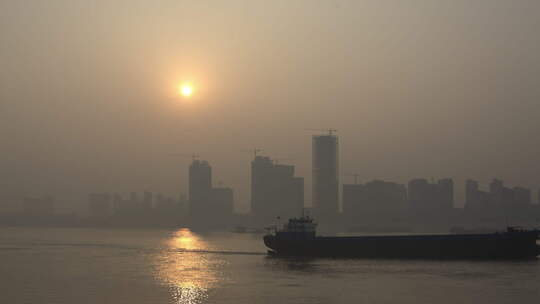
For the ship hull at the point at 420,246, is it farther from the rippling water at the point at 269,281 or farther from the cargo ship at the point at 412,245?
the rippling water at the point at 269,281

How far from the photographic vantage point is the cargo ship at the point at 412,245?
75.6m

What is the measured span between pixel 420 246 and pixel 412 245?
0.95 meters

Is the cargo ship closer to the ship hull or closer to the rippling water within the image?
the ship hull

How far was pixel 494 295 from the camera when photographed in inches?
1895

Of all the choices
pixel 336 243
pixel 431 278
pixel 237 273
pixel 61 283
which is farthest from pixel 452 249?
pixel 61 283

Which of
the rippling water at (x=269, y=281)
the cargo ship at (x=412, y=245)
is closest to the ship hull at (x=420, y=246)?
the cargo ship at (x=412, y=245)

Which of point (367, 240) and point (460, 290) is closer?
point (460, 290)

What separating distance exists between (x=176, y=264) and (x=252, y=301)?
32.8m

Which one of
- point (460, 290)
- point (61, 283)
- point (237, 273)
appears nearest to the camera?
point (460, 290)

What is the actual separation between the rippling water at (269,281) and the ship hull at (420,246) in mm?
3362

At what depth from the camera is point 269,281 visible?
5744cm

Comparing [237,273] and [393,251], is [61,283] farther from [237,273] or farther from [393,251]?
[393,251]

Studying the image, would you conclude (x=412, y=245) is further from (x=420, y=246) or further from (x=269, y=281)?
(x=269, y=281)

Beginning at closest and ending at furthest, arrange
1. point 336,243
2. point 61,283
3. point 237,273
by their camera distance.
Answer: point 61,283 < point 237,273 < point 336,243
